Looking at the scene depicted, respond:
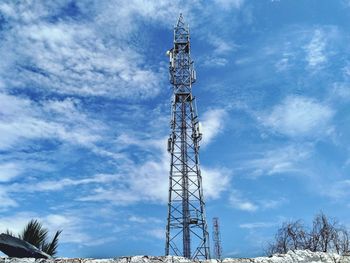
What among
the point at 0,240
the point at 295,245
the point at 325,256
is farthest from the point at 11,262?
the point at 295,245

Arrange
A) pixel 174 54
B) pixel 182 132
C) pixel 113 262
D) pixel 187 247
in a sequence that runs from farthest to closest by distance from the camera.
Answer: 1. pixel 174 54
2. pixel 182 132
3. pixel 187 247
4. pixel 113 262

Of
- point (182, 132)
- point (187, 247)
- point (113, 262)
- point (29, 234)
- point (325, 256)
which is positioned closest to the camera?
point (113, 262)

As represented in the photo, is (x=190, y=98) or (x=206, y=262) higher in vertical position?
(x=190, y=98)

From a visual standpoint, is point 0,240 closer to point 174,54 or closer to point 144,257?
point 144,257

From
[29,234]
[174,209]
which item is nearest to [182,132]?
[174,209]

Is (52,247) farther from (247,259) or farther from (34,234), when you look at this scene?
(247,259)

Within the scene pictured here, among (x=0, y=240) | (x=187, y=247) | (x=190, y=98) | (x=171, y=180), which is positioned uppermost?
(x=190, y=98)

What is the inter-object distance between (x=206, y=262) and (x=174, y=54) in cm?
2368

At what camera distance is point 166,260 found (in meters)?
3.71

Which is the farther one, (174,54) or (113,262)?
(174,54)

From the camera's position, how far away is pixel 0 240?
403 centimetres

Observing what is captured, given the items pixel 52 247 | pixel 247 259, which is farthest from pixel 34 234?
pixel 247 259

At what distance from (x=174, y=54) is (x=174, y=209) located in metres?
10.9

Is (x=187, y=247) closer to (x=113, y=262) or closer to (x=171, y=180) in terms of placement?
(x=171, y=180)
